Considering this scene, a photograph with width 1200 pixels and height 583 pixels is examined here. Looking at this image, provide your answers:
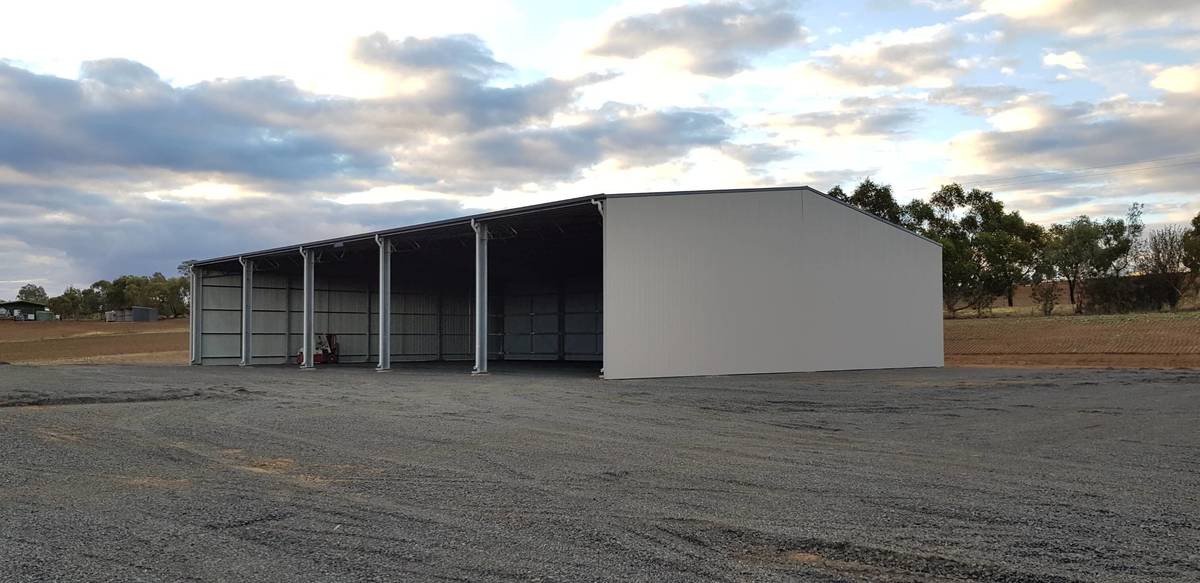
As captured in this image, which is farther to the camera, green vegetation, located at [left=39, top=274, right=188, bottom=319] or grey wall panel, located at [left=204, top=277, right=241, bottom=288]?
green vegetation, located at [left=39, top=274, right=188, bottom=319]

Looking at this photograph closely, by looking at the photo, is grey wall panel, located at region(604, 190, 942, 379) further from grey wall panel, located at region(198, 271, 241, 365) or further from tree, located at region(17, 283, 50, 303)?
tree, located at region(17, 283, 50, 303)

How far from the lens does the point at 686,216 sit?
1031 inches

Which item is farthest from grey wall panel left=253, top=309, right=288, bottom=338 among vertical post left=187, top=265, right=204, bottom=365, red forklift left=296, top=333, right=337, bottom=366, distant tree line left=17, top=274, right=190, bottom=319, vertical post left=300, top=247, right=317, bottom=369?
distant tree line left=17, top=274, right=190, bottom=319

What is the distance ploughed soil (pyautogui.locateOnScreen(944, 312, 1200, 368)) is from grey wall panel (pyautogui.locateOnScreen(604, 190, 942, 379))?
9872mm

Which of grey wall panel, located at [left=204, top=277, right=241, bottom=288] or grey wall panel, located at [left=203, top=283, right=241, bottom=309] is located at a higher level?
grey wall panel, located at [left=204, top=277, right=241, bottom=288]

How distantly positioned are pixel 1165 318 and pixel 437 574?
5012 centimetres

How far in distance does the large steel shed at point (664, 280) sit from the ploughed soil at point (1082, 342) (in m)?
7.07

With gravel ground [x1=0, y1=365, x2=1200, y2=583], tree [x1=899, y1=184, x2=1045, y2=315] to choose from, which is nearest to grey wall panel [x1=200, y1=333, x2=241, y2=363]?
gravel ground [x1=0, y1=365, x2=1200, y2=583]

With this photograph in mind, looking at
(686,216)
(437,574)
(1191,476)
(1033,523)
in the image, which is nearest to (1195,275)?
(686,216)

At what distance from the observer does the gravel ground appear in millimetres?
5416

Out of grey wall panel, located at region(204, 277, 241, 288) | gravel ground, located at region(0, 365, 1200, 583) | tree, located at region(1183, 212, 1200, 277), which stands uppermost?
tree, located at region(1183, 212, 1200, 277)

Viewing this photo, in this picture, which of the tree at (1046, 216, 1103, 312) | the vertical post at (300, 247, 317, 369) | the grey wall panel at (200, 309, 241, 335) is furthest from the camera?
the tree at (1046, 216, 1103, 312)

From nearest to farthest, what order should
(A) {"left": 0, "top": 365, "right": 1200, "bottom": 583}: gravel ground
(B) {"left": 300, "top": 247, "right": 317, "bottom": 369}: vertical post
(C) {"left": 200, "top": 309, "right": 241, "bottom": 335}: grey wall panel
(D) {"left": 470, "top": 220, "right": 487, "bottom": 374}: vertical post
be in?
(A) {"left": 0, "top": 365, "right": 1200, "bottom": 583}: gravel ground
(D) {"left": 470, "top": 220, "right": 487, "bottom": 374}: vertical post
(B) {"left": 300, "top": 247, "right": 317, "bottom": 369}: vertical post
(C) {"left": 200, "top": 309, "right": 241, "bottom": 335}: grey wall panel

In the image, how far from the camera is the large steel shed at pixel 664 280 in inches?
1005
